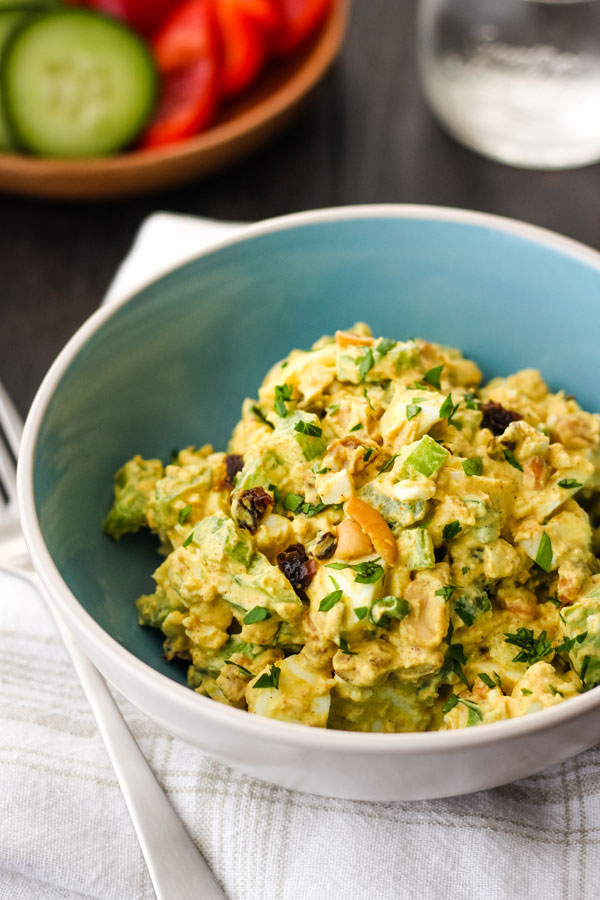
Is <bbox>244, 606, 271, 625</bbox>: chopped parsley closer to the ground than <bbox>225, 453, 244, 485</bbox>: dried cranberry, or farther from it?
closer to the ground

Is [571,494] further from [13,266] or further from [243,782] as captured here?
[13,266]

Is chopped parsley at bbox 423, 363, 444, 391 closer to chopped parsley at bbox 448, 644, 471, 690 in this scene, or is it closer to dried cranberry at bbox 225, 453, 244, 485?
dried cranberry at bbox 225, 453, 244, 485

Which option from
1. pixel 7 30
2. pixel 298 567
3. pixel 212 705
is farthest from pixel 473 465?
pixel 7 30

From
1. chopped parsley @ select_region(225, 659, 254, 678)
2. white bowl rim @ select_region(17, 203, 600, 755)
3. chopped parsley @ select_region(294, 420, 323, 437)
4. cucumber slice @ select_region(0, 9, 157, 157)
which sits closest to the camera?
white bowl rim @ select_region(17, 203, 600, 755)

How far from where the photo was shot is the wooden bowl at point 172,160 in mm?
2977

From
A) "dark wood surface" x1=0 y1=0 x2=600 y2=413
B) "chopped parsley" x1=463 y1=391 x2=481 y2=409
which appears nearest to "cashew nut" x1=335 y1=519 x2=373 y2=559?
"chopped parsley" x1=463 y1=391 x2=481 y2=409

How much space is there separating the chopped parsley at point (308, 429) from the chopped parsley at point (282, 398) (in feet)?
0.27

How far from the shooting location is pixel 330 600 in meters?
1.43

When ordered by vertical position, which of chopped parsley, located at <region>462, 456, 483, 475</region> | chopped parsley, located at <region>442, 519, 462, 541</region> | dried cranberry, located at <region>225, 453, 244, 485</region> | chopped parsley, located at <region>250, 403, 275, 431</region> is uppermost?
chopped parsley, located at <region>462, 456, 483, 475</region>

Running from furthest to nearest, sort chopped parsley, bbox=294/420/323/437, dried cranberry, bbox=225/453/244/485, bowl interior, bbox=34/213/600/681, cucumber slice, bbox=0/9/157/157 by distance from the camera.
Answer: cucumber slice, bbox=0/9/157/157, bowl interior, bbox=34/213/600/681, dried cranberry, bbox=225/453/244/485, chopped parsley, bbox=294/420/323/437

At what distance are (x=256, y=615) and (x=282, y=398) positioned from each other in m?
0.42

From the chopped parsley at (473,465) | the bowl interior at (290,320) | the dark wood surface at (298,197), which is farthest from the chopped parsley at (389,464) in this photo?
the dark wood surface at (298,197)

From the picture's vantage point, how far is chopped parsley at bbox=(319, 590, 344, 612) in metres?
1.43

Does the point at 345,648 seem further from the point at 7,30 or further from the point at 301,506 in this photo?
the point at 7,30
